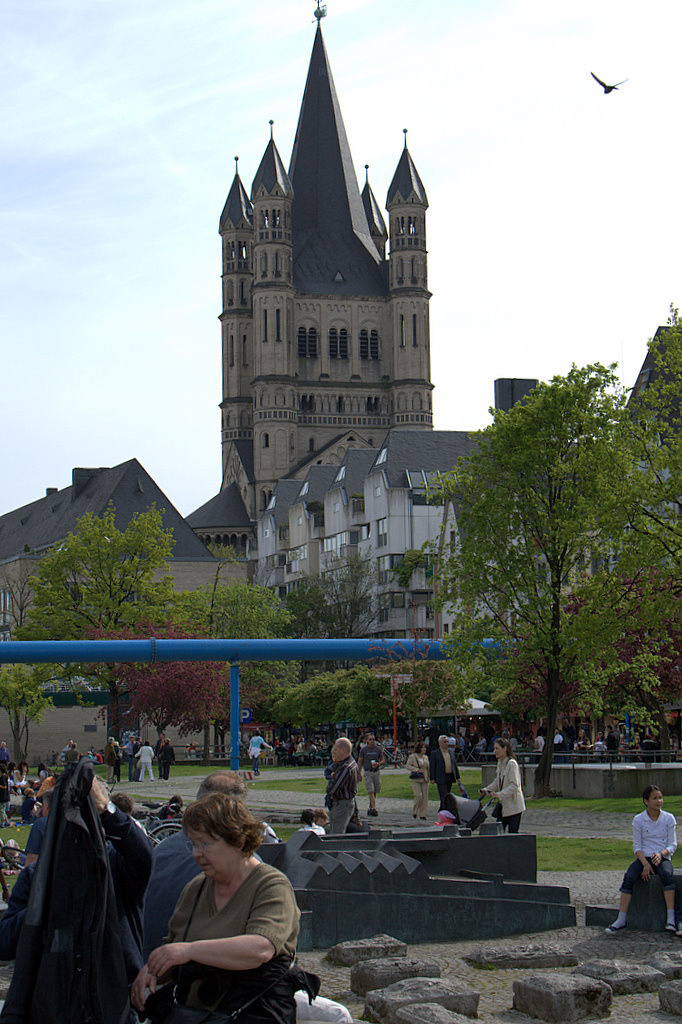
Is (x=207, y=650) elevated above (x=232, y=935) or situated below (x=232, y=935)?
above

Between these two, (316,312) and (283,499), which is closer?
(283,499)

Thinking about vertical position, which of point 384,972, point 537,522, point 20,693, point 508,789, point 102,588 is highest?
point 102,588

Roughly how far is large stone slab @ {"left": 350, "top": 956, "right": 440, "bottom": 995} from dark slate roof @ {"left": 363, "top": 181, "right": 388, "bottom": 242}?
491ft

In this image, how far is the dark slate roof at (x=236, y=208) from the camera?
147 metres

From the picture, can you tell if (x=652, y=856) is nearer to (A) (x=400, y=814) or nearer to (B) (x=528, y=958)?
(B) (x=528, y=958)

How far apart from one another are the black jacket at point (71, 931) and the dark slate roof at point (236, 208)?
145 meters

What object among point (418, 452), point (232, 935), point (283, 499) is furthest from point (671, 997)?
point (283, 499)

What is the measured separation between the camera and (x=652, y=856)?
12.6 metres

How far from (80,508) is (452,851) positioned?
283 ft

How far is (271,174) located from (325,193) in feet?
26.7

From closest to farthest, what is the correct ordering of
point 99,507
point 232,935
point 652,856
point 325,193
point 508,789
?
1. point 232,935
2. point 652,856
3. point 508,789
4. point 99,507
5. point 325,193

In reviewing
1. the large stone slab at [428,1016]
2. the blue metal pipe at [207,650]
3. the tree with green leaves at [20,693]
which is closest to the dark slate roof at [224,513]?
the tree with green leaves at [20,693]

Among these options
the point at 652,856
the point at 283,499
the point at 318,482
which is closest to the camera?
the point at 652,856

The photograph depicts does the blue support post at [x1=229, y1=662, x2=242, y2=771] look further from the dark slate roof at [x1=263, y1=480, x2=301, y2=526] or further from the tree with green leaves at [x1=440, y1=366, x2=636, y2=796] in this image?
the dark slate roof at [x1=263, y1=480, x2=301, y2=526]
